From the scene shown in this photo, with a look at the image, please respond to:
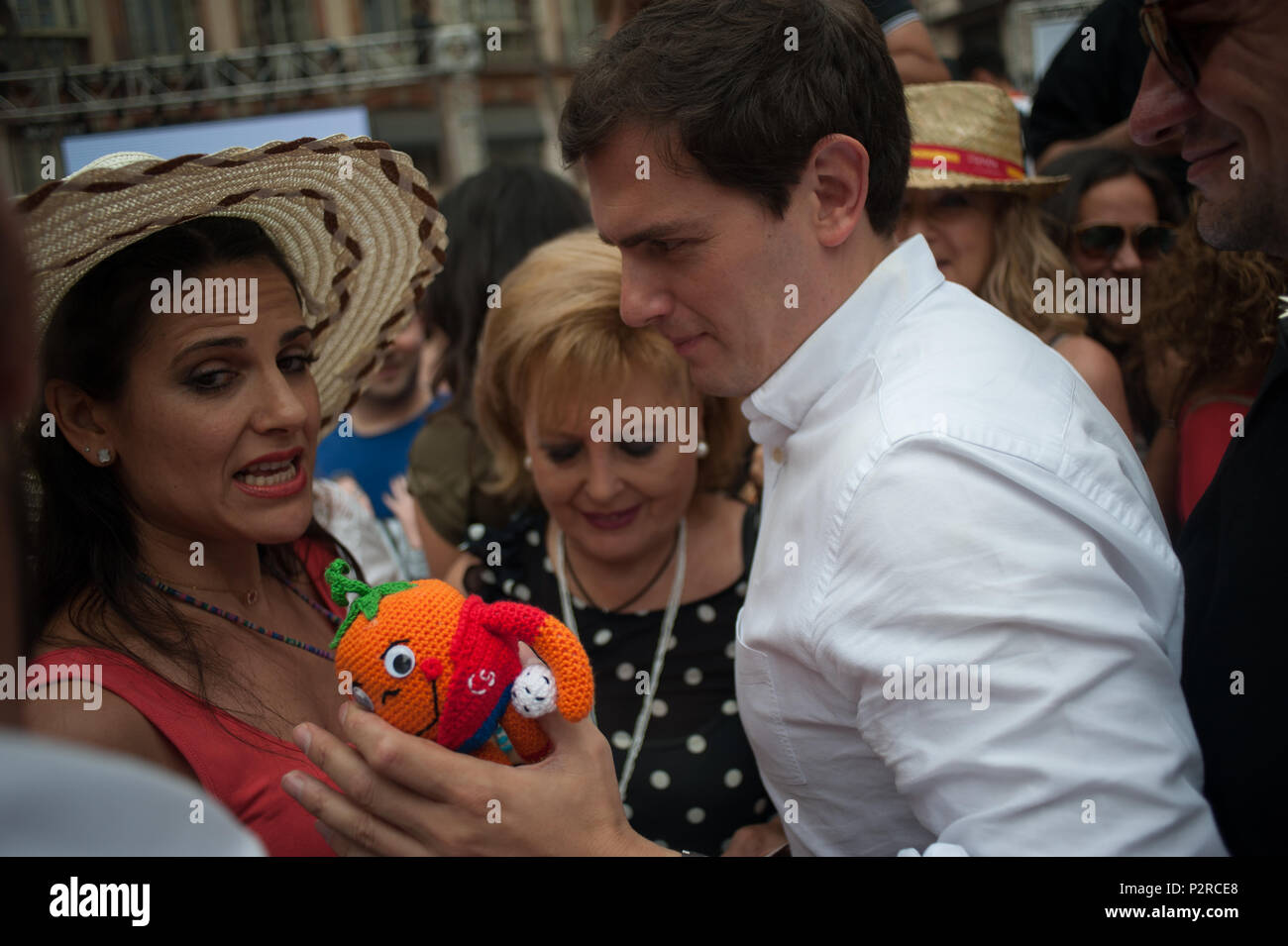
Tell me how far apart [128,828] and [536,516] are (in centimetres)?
206

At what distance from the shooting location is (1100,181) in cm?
354

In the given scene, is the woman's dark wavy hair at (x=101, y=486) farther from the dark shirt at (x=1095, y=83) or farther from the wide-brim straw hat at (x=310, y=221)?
the dark shirt at (x=1095, y=83)

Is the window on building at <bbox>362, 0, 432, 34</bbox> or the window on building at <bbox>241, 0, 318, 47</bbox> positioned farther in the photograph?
the window on building at <bbox>362, 0, 432, 34</bbox>

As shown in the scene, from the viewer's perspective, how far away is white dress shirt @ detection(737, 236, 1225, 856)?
3.91ft

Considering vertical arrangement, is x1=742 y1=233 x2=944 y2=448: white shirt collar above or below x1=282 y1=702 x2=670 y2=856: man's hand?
above

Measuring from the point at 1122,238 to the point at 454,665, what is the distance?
9.98 feet

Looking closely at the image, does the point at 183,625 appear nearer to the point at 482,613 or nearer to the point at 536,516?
the point at 482,613

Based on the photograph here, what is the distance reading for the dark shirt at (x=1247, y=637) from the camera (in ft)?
4.20

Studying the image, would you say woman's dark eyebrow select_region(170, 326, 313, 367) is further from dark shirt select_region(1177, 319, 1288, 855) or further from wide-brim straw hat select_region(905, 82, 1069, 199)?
wide-brim straw hat select_region(905, 82, 1069, 199)

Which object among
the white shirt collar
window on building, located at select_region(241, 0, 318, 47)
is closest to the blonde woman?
the white shirt collar

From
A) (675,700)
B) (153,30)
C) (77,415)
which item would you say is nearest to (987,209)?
(675,700)

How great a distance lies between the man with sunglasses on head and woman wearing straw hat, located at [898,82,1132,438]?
128 cm
